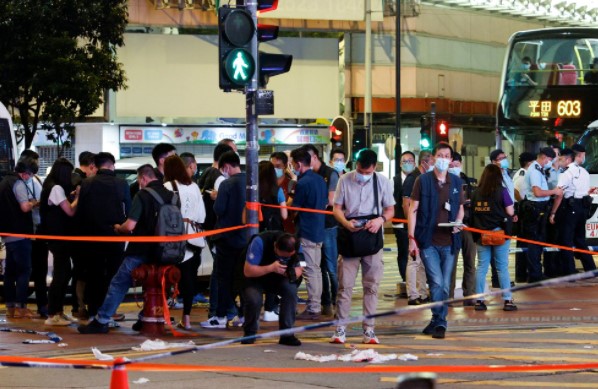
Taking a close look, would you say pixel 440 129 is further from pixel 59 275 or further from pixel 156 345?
pixel 156 345

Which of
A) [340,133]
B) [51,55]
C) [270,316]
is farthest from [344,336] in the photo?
[340,133]

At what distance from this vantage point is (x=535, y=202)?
61.8ft

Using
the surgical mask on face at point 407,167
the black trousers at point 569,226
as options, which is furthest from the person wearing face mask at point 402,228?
the black trousers at point 569,226

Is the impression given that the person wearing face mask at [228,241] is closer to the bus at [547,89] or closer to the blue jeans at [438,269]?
the blue jeans at [438,269]

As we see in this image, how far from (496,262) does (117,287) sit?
14.5ft

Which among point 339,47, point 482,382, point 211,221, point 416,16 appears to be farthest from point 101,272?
point 416,16

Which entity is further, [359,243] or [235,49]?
[235,49]

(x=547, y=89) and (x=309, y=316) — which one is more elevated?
(x=547, y=89)

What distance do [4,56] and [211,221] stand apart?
14073 mm

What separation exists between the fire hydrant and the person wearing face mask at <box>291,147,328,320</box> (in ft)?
5.38

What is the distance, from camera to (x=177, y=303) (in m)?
16.0

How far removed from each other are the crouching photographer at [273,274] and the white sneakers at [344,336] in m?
0.35

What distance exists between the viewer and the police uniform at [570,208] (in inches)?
764

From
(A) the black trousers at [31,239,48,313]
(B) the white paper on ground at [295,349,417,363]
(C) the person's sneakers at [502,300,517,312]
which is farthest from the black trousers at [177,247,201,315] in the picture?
(C) the person's sneakers at [502,300,517,312]
